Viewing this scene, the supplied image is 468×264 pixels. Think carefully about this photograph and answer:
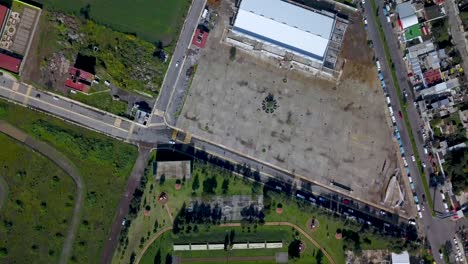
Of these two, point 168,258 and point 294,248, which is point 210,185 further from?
point 294,248

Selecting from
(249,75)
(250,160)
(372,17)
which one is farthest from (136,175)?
(372,17)

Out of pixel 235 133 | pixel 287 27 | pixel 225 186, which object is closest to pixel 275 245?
pixel 225 186

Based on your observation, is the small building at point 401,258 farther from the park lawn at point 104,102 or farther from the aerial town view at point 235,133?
the park lawn at point 104,102

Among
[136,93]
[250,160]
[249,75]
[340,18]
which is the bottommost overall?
[250,160]

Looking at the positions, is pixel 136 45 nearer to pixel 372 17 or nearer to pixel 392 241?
pixel 372 17

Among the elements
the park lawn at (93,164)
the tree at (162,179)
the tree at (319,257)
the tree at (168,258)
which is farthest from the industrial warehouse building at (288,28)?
the tree at (168,258)
